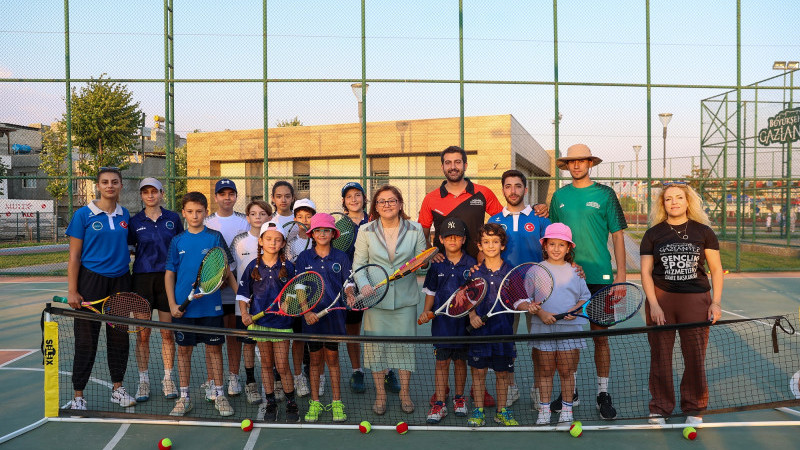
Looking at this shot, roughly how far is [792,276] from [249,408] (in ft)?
42.9

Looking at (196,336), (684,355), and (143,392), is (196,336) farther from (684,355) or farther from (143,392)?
(684,355)

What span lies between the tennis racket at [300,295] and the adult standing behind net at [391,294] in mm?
455

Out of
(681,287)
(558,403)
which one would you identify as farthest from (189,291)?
(681,287)

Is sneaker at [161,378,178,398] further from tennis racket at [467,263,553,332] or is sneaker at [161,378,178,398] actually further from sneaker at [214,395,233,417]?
tennis racket at [467,263,553,332]

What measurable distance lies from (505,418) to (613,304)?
1155 millimetres

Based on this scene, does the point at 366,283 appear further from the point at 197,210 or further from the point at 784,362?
the point at 784,362

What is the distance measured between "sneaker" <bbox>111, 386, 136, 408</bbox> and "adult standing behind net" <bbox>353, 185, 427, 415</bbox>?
1986 mm

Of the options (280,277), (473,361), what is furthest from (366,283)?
(473,361)

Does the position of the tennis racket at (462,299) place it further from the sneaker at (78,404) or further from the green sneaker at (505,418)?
the sneaker at (78,404)

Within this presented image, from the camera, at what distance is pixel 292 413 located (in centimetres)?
431

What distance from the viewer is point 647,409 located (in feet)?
14.6

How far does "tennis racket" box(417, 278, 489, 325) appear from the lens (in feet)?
12.8

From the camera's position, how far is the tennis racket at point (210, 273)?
4215 millimetres

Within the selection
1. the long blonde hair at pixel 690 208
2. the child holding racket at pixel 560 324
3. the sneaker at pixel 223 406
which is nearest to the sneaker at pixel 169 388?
the sneaker at pixel 223 406
